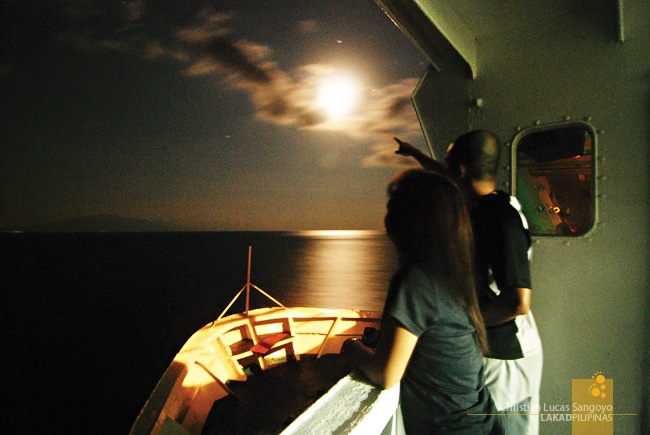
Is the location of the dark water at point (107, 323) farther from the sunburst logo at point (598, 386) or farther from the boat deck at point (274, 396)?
the boat deck at point (274, 396)

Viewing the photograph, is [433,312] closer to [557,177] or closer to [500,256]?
[500,256]

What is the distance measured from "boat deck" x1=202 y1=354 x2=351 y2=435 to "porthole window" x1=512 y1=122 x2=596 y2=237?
3.92 metres

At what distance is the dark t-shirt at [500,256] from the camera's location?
172 cm

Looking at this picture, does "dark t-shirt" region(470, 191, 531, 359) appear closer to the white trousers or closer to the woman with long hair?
the white trousers

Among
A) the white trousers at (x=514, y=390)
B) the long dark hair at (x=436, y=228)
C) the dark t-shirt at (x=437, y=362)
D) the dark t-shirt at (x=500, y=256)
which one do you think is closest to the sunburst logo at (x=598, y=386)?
the white trousers at (x=514, y=390)

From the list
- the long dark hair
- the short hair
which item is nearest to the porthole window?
the short hair

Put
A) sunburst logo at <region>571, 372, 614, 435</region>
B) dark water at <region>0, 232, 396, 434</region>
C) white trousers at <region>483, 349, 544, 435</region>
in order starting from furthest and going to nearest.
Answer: dark water at <region>0, 232, 396, 434</region> → sunburst logo at <region>571, 372, 614, 435</region> → white trousers at <region>483, 349, 544, 435</region>

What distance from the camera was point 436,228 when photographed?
117 centimetres

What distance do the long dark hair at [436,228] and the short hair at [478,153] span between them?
2.85 feet

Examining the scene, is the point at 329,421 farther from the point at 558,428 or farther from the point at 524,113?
the point at 524,113

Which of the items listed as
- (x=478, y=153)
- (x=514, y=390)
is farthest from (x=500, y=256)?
(x=514, y=390)

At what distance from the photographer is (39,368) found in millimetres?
18328

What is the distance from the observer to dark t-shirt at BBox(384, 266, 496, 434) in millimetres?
1118

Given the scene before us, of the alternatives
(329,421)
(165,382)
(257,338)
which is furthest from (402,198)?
(257,338)
